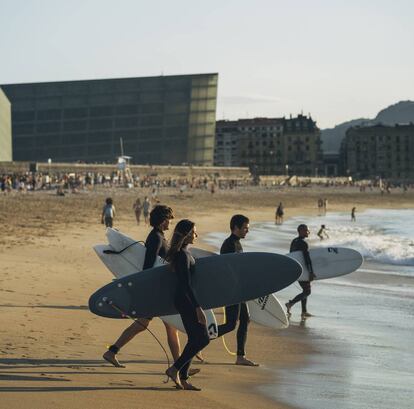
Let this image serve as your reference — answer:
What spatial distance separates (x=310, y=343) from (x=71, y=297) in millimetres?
3996

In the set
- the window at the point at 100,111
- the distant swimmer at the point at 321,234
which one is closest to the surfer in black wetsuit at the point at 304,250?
the distant swimmer at the point at 321,234

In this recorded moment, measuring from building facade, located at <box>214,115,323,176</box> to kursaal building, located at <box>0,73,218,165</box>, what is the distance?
72.5 metres

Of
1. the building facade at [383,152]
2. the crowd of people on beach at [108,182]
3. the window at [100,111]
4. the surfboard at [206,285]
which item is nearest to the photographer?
the surfboard at [206,285]

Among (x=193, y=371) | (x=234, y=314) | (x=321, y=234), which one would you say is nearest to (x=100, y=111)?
(x=321, y=234)

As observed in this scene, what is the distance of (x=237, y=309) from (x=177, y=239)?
151 centimetres

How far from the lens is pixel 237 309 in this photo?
8.37 metres

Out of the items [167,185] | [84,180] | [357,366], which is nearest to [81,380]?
[357,366]

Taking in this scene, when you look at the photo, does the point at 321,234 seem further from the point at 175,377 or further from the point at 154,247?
the point at 175,377

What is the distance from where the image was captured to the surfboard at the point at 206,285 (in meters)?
7.57

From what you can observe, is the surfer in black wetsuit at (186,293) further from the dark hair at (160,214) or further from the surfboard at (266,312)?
the surfboard at (266,312)

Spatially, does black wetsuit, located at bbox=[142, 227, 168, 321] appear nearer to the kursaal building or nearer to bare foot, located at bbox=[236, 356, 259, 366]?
bare foot, located at bbox=[236, 356, 259, 366]

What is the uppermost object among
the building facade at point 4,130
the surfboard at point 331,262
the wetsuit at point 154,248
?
the building facade at point 4,130

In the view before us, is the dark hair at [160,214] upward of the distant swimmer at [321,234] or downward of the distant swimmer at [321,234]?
upward

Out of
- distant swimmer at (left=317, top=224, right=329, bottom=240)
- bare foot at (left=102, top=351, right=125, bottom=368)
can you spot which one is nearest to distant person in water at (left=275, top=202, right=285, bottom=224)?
distant swimmer at (left=317, top=224, right=329, bottom=240)
